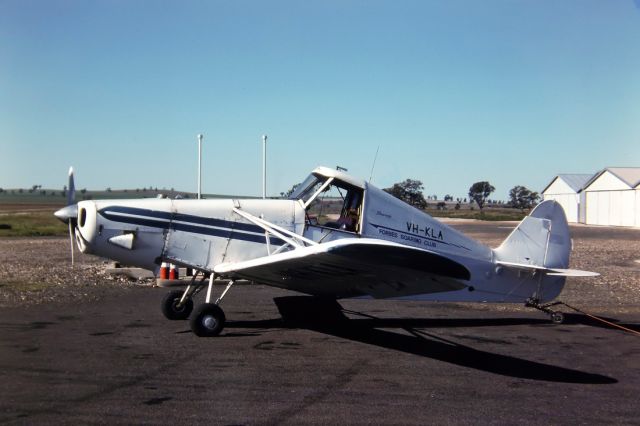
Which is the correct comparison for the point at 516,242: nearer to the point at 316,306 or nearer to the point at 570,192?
the point at 316,306

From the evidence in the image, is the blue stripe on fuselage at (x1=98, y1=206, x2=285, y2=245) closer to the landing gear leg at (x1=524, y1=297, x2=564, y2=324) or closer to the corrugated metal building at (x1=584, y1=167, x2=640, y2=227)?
the landing gear leg at (x1=524, y1=297, x2=564, y2=324)

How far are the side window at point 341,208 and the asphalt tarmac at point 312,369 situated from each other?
1.64 meters

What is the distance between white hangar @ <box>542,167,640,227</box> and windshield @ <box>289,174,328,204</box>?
53.9m

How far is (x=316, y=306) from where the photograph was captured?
11.1 m

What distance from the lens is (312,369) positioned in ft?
22.0

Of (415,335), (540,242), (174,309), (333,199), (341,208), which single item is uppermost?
(333,199)

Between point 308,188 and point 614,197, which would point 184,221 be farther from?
point 614,197

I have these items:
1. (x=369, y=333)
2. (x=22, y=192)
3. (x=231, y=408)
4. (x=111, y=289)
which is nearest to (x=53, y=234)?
(x=111, y=289)

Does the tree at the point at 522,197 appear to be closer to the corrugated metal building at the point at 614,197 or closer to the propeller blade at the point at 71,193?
the corrugated metal building at the point at 614,197

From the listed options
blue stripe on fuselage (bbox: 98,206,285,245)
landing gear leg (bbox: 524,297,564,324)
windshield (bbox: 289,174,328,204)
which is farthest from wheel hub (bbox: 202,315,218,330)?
landing gear leg (bbox: 524,297,564,324)

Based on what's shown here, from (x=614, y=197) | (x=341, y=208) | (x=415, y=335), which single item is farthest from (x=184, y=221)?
(x=614, y=197)

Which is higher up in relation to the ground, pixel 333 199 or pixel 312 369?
pixel 333 199

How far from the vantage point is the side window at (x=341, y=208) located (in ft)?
29.7

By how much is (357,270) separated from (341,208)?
203 cm
